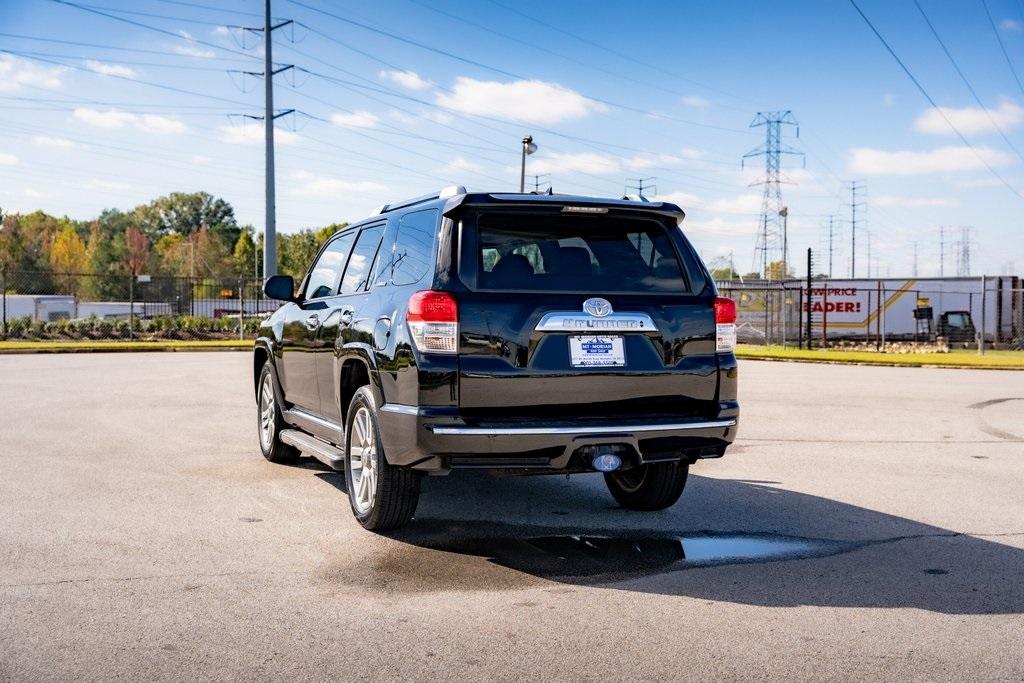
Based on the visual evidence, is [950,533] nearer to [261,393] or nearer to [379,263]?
[379,263]

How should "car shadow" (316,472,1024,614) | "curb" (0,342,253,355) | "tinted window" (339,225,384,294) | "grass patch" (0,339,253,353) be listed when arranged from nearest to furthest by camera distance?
"car shadow" (316,472,1024,614), "tinted window" (339,225,384,294), "curb" (0,342,253,355), "grass patch" (0,339,253,353)

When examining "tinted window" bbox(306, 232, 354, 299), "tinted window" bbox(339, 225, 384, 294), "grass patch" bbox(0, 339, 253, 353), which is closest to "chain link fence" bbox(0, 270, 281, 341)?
"grass patch" bbox(0, 339, 253, 353)

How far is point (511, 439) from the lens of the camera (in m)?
5.44

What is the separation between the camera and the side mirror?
7934 millimetres

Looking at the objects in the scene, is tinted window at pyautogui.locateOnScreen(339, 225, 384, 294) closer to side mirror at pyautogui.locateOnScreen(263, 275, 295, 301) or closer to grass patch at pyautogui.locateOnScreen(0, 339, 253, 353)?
side mirror at pyautogui.locateOnScreen(263, 275, 295, 301)

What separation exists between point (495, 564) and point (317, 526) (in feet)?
4.82

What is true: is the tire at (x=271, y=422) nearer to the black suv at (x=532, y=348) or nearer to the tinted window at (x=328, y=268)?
the tinted window at (x=328, y=268)

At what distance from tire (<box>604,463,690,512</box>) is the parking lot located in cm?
15

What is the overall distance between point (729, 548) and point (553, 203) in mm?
2250

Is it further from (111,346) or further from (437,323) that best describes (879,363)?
(437,323)

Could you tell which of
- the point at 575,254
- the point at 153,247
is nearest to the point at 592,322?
the point at 575,254

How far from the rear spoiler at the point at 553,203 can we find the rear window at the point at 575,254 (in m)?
0.09

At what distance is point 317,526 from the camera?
6.48 m

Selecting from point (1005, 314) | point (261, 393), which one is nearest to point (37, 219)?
point (1005, 314)
